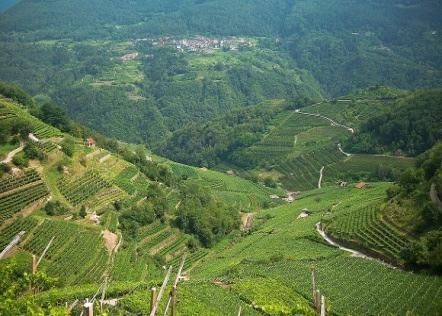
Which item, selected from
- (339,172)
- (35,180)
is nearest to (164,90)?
(339,172)

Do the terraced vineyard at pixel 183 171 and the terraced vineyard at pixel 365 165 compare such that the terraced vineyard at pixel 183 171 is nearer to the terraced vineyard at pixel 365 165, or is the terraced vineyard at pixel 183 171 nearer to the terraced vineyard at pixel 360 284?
the terraced vineyard at pixel 365 165

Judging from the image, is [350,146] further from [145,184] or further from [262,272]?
[262,272]

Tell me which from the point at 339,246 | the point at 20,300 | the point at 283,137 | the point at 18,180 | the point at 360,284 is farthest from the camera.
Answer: the point at 283,137

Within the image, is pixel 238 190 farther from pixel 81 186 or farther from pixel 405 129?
pixel 81 186

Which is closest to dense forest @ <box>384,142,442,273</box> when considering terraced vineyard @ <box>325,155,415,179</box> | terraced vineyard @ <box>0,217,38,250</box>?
terraced vineyard @ <box>0,217,38,250</box>

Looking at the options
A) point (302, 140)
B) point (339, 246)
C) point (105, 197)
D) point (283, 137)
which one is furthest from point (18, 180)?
point (283, 137)

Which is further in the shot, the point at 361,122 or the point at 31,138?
the point at 361,122
